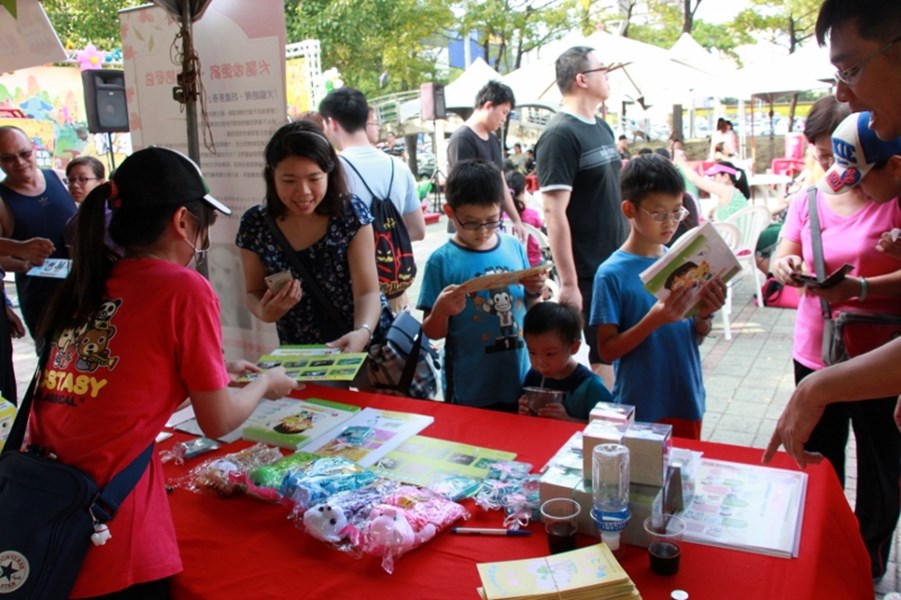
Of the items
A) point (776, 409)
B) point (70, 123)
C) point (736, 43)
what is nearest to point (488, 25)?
point (70, 123)

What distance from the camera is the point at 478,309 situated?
2.52 metres

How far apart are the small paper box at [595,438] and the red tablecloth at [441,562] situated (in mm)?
144

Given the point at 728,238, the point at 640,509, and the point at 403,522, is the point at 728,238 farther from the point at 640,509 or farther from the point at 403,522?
the point at 403,522

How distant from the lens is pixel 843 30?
52.9 inches

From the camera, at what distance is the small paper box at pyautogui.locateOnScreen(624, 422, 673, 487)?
1351 millimetres

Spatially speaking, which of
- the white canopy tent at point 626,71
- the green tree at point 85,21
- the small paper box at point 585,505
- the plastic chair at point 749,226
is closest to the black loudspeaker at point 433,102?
the white canopy tent at point 626,71

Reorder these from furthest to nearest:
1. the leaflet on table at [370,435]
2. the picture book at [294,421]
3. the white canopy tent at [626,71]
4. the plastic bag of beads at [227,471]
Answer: the white canopy tent at [626,71], the picture book at [294,421], the leaflet on table at [370,435], the plastic bag of beads at [227,471]

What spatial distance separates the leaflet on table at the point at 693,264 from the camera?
196 centimetres

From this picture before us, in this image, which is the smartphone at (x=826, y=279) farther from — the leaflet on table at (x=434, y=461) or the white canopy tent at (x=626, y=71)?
the white canopy tent at (x=626, y=71)

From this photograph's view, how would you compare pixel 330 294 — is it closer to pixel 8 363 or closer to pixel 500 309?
pixel 500 309

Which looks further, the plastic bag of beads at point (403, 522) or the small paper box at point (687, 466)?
the small paper box at point (687, 466)

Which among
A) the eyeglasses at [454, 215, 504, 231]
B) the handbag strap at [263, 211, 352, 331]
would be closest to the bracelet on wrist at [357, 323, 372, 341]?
the handbag strap at [263, 211, 352, 331]

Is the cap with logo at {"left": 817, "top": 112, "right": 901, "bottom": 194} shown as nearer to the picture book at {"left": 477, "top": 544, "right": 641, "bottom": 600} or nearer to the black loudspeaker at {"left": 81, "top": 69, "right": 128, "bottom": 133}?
the picture book at {"left": 477, "top": 544, "right": 641, "bottom": 600}

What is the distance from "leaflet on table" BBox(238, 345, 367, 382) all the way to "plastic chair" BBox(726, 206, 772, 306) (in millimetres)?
4680
